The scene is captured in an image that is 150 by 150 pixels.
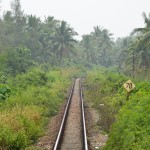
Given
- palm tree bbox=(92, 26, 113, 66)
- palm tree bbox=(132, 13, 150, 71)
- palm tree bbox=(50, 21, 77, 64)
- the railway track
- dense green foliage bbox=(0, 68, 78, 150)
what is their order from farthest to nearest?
palm tree bbox=(92, 26, 113, 66) → palm tree bbox=(50, 21, 77, 64) → palm tree bbox=(132, 13, 150, 71) → the railway track → dense green foliage bbox=(0, 68, 78, 150)

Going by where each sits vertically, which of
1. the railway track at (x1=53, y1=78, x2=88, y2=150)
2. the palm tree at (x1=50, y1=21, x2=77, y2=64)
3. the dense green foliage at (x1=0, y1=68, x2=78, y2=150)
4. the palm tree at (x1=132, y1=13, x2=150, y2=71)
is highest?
the palm tree at (x1=50, y1=21, x2=77, y2=64)

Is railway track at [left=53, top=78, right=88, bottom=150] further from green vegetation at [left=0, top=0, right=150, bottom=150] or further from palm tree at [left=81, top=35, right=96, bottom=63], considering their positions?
palm tree at [left=81, top=35, right=96, bottom=63]

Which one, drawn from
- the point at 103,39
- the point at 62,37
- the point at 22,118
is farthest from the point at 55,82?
the point at 103,39

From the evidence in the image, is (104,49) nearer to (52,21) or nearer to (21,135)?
(52,21)

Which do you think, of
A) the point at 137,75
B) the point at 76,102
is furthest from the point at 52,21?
the point at 76,102

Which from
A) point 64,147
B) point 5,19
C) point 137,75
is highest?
point 5,19

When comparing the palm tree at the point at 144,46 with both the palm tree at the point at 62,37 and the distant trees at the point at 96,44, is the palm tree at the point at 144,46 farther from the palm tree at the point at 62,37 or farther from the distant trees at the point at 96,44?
Answer: the distant trees at the point at 96,44

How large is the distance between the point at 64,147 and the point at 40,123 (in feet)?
13.6

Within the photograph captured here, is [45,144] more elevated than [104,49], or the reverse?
[104,49]

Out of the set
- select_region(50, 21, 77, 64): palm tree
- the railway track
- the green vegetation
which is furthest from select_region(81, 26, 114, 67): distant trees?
the railway track

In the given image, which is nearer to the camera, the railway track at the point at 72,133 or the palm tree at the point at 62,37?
the railway track at the point at 72,133

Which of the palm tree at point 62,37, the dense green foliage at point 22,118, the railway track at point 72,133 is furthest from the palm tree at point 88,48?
the railway track at point 72,133

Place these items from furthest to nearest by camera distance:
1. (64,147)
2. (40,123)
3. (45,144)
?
(40,123) < (45,144) < (64,147)

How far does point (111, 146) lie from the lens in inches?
417
